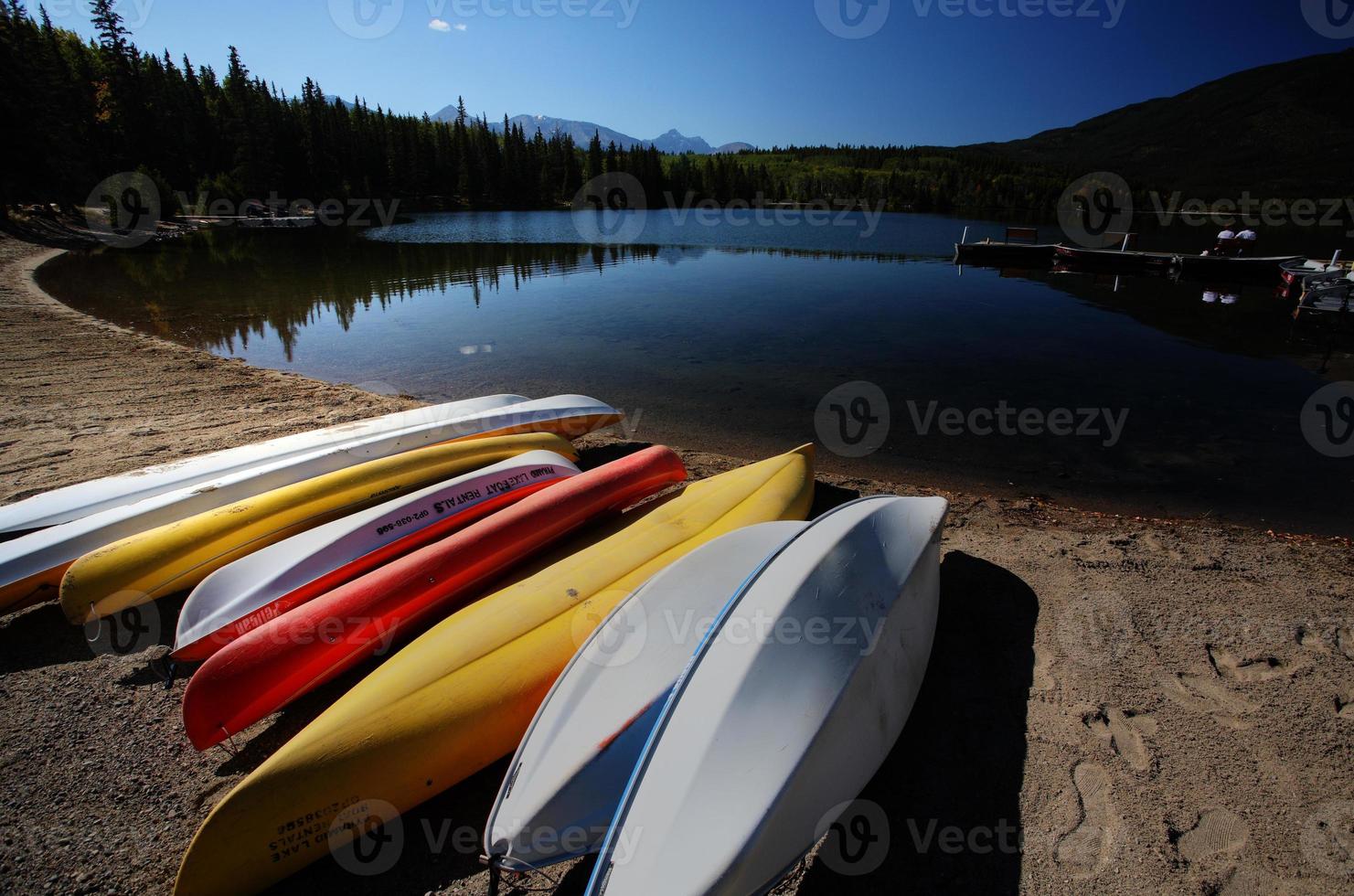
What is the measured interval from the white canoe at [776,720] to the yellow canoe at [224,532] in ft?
12.3

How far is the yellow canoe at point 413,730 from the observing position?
7.90 feet

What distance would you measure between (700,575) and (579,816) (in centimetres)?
144

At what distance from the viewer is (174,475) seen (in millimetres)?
5207

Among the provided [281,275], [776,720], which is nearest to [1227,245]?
[776,720]

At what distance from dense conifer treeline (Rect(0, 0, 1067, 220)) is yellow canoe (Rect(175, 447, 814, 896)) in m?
43.4

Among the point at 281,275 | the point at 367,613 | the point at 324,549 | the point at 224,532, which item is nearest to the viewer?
the point at 367,613

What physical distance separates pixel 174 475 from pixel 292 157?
251 ft

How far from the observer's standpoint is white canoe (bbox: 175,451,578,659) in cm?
359

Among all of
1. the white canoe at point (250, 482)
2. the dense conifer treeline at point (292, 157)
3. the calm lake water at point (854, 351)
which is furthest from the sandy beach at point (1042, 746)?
the dense conifer treeline at point (292, 157)

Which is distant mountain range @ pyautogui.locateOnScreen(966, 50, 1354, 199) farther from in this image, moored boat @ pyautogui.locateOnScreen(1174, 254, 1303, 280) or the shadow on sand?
the shadow on sand

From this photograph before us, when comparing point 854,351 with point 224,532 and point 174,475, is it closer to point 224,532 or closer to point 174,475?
point 224,532

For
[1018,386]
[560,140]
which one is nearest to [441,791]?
[1018,386]

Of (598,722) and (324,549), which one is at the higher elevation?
(324,549)

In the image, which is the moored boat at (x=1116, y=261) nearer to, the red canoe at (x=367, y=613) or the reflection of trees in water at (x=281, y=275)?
the reflection of trees in water at (x=281, y=275)
